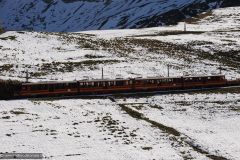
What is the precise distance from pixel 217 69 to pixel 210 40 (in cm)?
2258

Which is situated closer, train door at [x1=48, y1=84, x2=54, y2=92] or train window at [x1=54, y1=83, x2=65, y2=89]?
train door at [x1=48, y1=84, x2=54, y2=92]

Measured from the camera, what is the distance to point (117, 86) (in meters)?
66.2

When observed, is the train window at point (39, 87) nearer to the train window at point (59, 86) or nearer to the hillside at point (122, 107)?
the train window at point (59, 86)

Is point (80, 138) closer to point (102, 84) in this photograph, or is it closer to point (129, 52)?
point (102, 84)

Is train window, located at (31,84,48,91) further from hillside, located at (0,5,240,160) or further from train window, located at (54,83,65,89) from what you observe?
hillside, located at (0,5,240,160)

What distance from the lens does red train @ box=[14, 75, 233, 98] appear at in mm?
61688

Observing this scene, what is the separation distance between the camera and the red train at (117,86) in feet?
202

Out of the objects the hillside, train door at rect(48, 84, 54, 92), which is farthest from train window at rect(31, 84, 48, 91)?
the hillside

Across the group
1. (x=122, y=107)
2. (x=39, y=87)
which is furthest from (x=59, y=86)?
(x=122, y=107)

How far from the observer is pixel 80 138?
44125 mm

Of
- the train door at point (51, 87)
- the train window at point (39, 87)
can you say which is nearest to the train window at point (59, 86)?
the train door at point (51, 87)

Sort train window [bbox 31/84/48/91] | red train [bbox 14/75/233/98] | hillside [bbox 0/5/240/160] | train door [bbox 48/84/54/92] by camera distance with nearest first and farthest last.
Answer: hillside [bbox 0/5/240/160]
train window [bbox 31/84/48/91]
red train [bbox 14/75/233/98]
train door [bbox 48/84/54/92]

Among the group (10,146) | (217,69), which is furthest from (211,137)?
(217,69)

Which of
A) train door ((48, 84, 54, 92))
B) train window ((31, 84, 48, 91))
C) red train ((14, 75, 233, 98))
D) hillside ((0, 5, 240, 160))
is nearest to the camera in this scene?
hillside ((0, 5, 240, 160))
